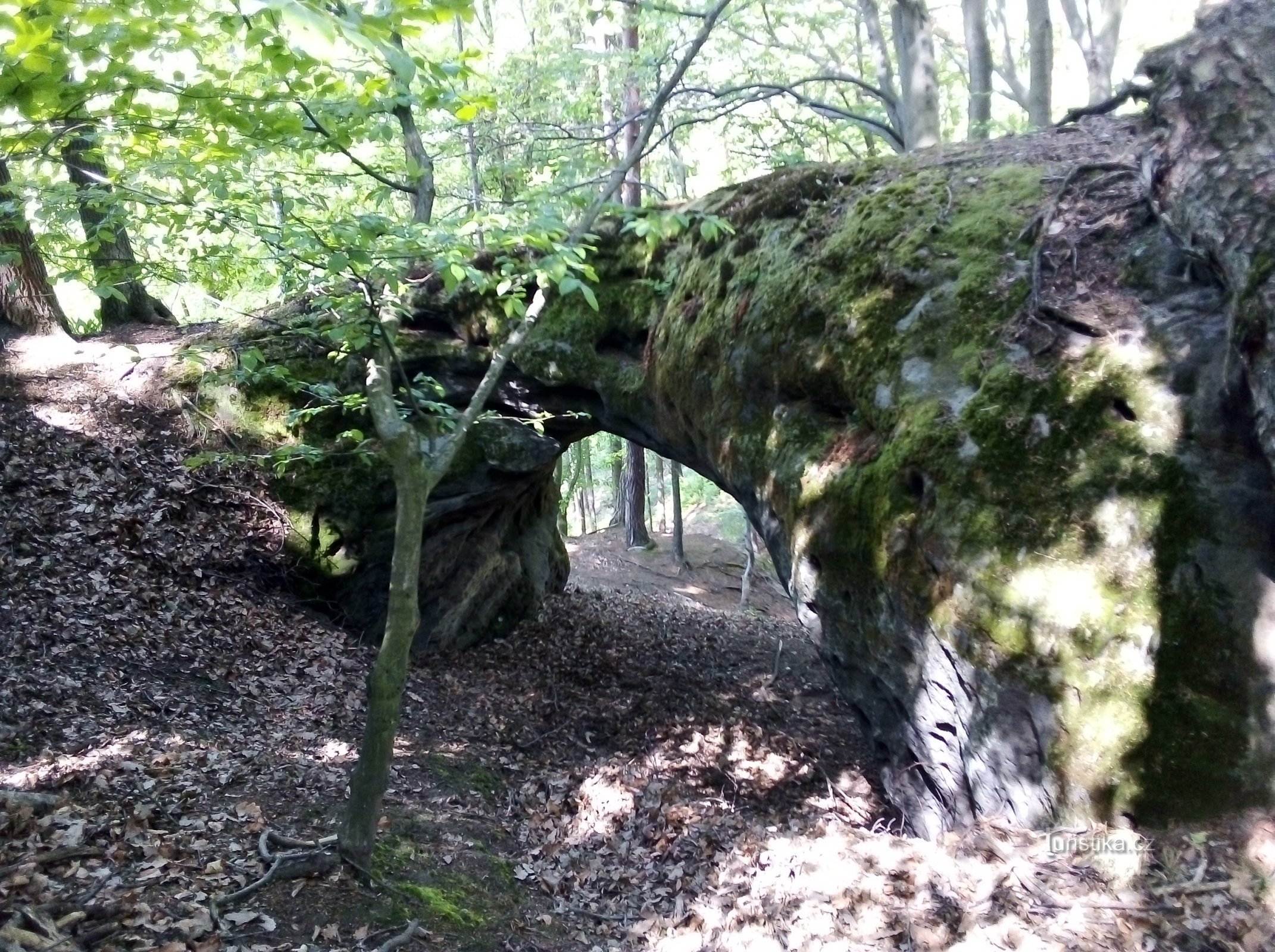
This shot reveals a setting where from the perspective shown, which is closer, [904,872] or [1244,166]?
[1244,166]

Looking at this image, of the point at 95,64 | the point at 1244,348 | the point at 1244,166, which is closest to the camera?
the point at 95,64

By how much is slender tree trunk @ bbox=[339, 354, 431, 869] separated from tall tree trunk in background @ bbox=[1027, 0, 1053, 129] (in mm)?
11910

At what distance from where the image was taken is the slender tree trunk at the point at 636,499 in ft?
59.3

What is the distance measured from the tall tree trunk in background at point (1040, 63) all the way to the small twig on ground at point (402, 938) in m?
13.1

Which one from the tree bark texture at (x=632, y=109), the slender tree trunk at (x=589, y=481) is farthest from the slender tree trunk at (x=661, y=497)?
the tree bark texture at (x=632, y=109)

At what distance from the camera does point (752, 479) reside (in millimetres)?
7496

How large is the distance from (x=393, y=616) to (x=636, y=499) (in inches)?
558

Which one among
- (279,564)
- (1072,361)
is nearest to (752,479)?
(1072,361)

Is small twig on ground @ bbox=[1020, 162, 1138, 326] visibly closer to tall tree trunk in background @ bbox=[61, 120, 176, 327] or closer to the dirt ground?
tall tree trunk in background @ bbox=[61, 120, 176, 327]

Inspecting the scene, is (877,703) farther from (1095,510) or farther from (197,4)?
(197,4)

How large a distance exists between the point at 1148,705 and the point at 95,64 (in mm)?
5787

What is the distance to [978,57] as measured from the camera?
1283 centimetres

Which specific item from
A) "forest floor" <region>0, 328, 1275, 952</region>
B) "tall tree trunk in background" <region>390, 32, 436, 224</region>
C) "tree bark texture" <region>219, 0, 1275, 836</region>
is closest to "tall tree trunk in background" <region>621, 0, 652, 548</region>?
"forest floor" <region>0, 328, 1275, 952</region>

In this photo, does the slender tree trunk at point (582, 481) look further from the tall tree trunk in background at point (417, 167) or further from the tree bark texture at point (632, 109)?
the tall tree trunk in background at point (417, 167)
